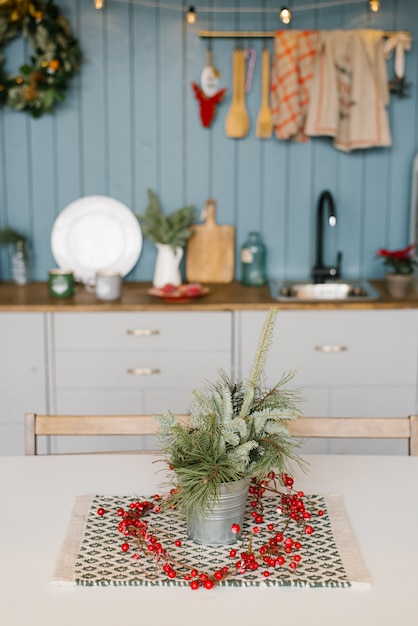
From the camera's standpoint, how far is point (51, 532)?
144cm

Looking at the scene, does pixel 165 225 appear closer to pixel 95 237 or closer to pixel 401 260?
pixel 95 237

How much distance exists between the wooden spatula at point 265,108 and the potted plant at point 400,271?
72 cm

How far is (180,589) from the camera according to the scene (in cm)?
124

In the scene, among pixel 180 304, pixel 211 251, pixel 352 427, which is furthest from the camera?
pixel 211 251

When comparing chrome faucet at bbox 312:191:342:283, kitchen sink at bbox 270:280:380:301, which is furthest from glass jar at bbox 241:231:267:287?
chrome faucet at bbox 312:191:342:283

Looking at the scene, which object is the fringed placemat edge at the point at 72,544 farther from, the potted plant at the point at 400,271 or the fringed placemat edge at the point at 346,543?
the potted plant at the point at 400,271

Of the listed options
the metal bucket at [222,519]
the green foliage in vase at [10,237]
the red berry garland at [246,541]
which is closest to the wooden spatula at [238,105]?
the green foliage in vase at [10,237]

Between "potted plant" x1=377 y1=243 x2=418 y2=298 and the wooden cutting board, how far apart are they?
67 centimetres

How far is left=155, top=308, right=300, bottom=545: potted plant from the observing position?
4.36ft

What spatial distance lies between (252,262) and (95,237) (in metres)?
0.69

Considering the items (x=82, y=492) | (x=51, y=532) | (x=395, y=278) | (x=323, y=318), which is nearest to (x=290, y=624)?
(x=51, y=532)

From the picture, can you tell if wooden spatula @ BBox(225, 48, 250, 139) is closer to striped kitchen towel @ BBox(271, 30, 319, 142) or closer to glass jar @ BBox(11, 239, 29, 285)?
striped kitchen towel @ BBox(271, 30, 319, 142)

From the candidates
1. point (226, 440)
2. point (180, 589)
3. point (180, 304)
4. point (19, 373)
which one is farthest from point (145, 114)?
point (180, 589)

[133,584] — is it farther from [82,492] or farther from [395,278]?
[395,278]
